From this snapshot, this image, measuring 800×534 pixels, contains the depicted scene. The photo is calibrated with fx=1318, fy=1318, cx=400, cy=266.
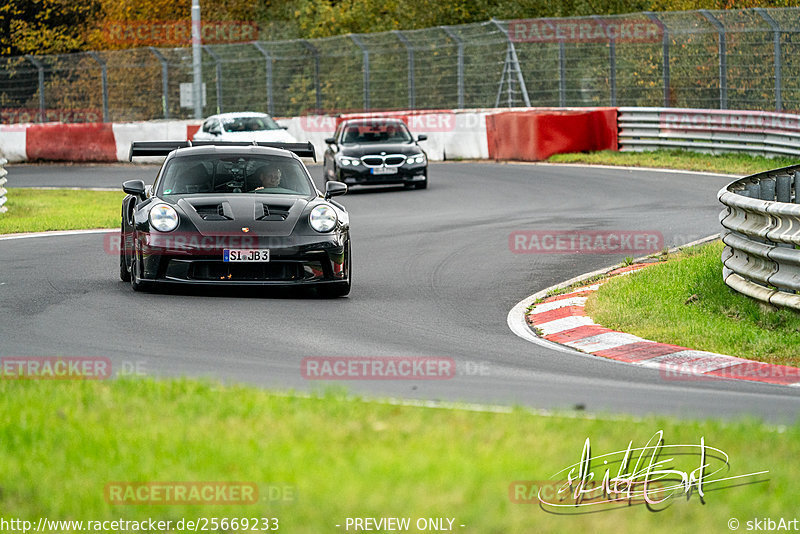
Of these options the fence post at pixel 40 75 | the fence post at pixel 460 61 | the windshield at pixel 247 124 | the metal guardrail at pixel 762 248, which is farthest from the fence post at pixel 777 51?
the fence post at pixel 40 75

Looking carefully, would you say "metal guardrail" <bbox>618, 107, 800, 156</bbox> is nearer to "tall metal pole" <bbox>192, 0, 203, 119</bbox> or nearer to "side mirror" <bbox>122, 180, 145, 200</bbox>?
"tall metal pole" <bbox>192, 0, 203, 119</bbox>

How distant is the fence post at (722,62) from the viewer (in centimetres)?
2697

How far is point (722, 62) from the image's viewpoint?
27.1 m

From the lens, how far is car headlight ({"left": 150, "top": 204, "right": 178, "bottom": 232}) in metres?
11.0

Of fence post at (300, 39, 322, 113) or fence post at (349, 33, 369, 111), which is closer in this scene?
fence post at (349, 33, 369, 111)

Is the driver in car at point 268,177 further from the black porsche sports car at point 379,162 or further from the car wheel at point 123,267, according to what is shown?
the black porsche sports car at point 379,162

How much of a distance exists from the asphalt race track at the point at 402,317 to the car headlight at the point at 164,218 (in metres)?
0.59

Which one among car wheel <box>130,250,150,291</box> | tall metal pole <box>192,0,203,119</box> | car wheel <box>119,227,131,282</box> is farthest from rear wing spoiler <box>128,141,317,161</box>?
tall metal pole <box>192,0,203,119</box>

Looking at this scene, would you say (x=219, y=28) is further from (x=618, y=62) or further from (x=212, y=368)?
(x=212, y=368)

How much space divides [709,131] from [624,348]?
62.8 ft

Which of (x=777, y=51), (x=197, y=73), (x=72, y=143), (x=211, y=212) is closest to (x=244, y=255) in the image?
(x=211, y=212)

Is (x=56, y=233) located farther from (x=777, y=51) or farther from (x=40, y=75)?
(x=40, y=75)

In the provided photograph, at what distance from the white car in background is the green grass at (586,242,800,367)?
57.2 feet

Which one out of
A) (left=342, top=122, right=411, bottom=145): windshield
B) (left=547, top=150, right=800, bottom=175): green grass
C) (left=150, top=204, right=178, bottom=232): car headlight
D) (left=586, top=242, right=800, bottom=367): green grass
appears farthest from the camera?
(left=547, top=150, right=800, bottom=175): green grass
